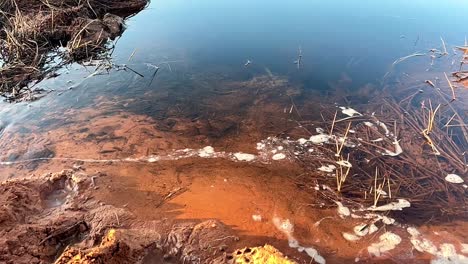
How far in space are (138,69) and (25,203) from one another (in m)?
3.48

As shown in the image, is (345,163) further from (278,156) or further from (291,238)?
(291,238)

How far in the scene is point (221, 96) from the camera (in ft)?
17.5

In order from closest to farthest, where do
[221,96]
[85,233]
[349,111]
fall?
1. [85,233]
2. [349,111]
3. [221,96]

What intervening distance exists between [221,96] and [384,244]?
10.3ft

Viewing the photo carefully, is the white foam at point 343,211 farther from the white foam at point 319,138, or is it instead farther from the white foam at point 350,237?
the white foam at point 319,138

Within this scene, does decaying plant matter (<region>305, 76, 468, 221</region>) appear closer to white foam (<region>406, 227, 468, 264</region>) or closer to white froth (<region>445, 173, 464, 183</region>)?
white froth (<region>445, 173, 464, 183</region>)

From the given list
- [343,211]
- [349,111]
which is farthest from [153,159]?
[349,111]

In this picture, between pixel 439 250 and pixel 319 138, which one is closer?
pixel 439 250

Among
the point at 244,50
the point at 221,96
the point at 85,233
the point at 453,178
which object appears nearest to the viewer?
the point at 85,233

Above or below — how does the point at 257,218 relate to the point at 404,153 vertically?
below

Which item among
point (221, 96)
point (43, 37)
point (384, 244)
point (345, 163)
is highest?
point (43, 37)

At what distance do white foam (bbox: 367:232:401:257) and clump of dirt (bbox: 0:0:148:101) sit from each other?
4.88 m

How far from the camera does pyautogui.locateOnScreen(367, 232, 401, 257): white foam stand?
2.96 metres

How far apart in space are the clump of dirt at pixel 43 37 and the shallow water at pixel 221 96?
29 cm
